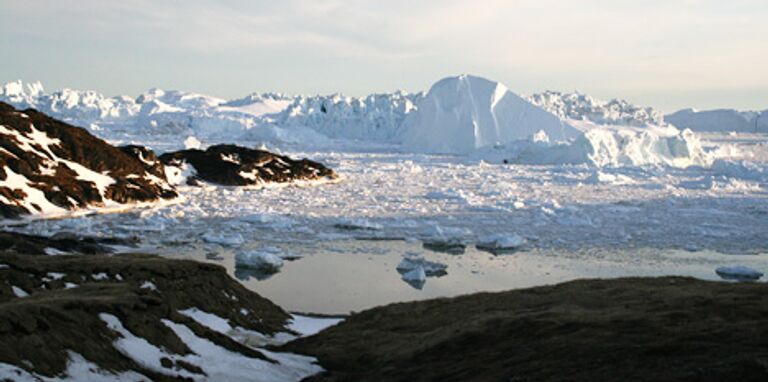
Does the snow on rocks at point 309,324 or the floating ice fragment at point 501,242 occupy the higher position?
the floating ice fragment at point 501,242

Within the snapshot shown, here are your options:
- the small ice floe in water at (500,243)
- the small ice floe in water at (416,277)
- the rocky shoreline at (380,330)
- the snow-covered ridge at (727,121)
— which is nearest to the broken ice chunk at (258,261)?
the small ice floe in water at (416,277)

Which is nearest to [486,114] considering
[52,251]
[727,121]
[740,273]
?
[740,273]

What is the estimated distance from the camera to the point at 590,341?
8.53 metres

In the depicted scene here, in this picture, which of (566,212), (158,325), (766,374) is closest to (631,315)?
(766,374)

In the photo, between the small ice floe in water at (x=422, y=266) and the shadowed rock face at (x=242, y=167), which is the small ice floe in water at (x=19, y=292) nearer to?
the small ice floe in water at (x=422, y=266)

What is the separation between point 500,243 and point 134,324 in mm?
13772

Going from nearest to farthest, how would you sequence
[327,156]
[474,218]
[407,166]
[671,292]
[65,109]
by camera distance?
[671,292] → [474,218] → [407,166] → [327,156] → [65,109]

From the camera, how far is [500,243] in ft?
68.9

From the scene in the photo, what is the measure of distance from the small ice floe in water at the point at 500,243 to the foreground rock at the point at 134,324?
8648mm

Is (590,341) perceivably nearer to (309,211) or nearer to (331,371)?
(331,371)

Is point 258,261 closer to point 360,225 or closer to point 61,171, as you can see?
point 360,225

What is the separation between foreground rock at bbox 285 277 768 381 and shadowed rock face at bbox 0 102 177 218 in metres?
18.0

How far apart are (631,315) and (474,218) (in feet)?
55.3

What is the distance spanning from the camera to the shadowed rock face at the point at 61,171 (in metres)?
27.0
